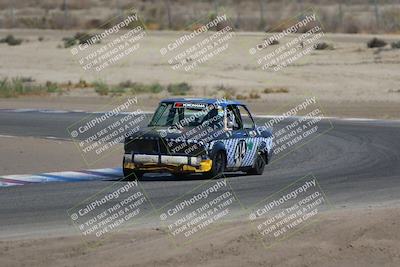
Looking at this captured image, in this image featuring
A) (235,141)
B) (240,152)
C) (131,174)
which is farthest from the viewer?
(240,152)

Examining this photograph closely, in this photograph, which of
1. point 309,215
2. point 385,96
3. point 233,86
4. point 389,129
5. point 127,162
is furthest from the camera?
point 233,86

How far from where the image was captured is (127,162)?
683 inches

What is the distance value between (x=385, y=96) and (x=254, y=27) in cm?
2325

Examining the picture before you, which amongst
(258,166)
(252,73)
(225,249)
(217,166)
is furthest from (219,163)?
(252,73)

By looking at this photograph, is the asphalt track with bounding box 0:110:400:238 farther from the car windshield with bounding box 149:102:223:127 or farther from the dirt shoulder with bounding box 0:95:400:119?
the dirt shoulder with bounding box 0:95:400:119

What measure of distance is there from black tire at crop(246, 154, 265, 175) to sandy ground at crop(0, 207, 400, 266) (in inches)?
237

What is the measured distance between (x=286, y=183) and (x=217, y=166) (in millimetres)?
1163

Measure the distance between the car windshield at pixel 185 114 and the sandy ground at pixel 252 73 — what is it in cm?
1542

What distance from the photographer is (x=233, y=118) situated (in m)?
18.4

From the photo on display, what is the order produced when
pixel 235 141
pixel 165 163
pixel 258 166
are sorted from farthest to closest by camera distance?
pixel 258 166 → pixel 235 141 → pixel 165 163

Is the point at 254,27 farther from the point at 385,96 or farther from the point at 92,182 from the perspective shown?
→ the point at 92,182

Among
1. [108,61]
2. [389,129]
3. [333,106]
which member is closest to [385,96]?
[333,106]

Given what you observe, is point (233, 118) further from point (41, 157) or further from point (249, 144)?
point (41, 157)

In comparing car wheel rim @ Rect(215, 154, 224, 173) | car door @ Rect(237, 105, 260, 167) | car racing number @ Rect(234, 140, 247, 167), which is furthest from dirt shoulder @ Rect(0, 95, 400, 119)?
car wheel rim @ Rect(215, 154, 224, 173)
